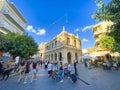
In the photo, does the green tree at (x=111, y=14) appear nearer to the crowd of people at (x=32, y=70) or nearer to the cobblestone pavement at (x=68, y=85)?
the cobblestone pavement at (x=68, y=85)

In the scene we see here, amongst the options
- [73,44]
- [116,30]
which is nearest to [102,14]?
[116,30]

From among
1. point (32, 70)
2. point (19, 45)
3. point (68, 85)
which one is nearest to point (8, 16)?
point (19, 45)

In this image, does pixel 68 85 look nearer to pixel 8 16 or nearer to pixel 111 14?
pixel 111 14

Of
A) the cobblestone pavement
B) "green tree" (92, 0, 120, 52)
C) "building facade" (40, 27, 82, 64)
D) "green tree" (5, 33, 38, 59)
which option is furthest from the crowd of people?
"building facade" (40, 27, 82, 64)

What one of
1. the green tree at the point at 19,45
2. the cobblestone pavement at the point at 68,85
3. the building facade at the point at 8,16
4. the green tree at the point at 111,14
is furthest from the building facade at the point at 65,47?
the green tree at the point at 111,14

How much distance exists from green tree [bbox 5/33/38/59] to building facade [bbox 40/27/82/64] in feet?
62.8

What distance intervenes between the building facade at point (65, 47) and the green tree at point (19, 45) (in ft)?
62.8

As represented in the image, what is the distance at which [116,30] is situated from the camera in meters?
6.87

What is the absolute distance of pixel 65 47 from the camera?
51.9 m

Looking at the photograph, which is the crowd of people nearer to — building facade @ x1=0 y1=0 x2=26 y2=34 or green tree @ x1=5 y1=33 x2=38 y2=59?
green tree @ x1=5 y1=33 x2=38 y2=59

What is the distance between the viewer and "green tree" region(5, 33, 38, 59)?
95.2 feet

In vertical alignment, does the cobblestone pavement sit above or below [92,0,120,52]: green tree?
below

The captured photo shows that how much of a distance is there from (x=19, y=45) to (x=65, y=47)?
23681 mm

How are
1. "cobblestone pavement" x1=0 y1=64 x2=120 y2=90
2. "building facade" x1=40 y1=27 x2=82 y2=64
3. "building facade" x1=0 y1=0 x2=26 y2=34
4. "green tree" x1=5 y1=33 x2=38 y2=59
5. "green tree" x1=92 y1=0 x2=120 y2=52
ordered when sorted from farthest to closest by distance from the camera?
"building facade" x1=40 y1=27 x2=82 y2=64, "building facade" x1=0 y1=0 x2=26 y2=34, "green tree" x1=5 y1=33 x2=38 y2=59, "cobblestone pavement" x1=0 y1=64 x2=120 y2=90, "green tree" x1=92 y1=0 x2=120 y2=52
